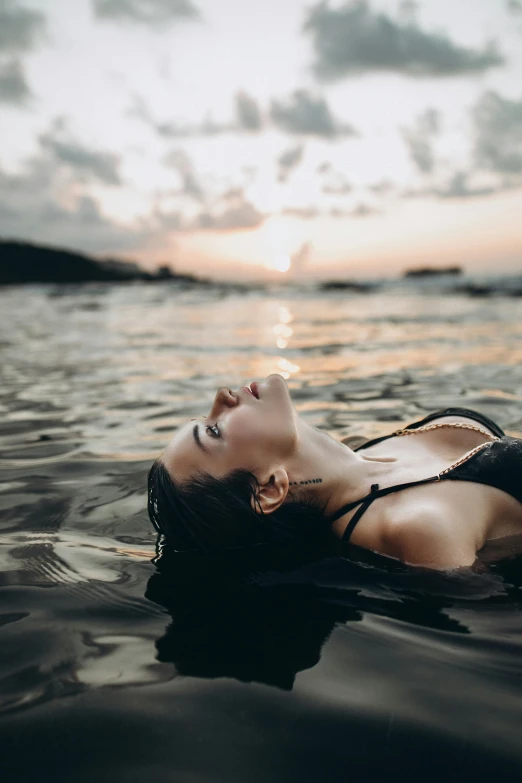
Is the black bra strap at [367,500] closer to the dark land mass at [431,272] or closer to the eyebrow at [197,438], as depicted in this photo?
the eyebrow at [197,438]

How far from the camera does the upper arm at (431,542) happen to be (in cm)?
269

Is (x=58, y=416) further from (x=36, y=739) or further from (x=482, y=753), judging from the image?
(x=482, y=753)

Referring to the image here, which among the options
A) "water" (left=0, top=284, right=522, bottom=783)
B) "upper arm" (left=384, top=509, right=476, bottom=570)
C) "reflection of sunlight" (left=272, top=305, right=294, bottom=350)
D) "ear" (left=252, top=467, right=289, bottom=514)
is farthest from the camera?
"reflection of sunlight" (left=272, top=305, right=294, bottom=350)

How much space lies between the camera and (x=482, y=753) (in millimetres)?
1749

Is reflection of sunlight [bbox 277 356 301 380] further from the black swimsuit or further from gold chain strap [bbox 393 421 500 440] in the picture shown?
the black swimsuit

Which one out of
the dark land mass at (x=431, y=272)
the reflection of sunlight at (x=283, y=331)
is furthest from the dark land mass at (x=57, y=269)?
the reflection of sunlight at (x=283, y=331)

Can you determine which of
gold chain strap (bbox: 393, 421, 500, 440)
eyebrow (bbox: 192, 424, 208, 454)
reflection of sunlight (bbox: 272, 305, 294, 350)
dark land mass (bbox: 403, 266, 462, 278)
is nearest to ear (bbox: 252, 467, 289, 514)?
eyebrow (bbox: 192, 424, 208, 454)

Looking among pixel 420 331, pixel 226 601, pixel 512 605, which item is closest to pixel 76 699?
pixel 226 601

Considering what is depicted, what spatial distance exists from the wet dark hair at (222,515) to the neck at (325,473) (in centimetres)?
6

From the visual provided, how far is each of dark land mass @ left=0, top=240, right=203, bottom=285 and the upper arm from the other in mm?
57560

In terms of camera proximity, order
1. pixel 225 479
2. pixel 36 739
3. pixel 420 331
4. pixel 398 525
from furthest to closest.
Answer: pixel 420 331 → pixel 225 479 → pixel 398 525 → pixel 36 739

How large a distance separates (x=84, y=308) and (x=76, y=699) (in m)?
25.1

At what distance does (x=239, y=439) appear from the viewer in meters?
3.06

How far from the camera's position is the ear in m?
3.02
